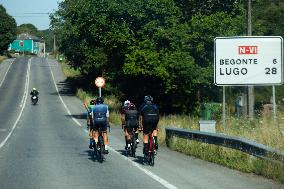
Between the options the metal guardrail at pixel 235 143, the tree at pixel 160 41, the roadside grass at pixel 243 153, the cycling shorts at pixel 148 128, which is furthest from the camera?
the tree at pixel 160 41

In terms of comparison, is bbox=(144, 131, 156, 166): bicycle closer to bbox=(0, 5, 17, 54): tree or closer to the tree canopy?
the tree canopy

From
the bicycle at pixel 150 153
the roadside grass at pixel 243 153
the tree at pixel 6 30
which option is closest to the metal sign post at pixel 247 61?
the roadside grass at pixel 243 153

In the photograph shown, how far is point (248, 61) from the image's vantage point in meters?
20.9

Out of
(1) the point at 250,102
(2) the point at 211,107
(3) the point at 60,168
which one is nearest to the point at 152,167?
(3) the point at 60,168

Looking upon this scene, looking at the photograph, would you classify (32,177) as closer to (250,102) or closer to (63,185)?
(63,185)

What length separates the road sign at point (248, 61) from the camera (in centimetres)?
2044

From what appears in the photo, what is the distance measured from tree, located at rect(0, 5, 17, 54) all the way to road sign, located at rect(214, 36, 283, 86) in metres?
127

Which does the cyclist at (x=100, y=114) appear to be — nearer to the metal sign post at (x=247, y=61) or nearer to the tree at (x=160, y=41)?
the metal sign post at (x=247, y=61)

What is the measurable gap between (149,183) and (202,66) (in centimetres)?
2918

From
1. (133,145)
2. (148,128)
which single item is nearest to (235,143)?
(148,128)

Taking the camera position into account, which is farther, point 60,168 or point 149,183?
point 60,168

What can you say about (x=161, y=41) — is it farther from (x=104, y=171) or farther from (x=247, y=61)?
(x=104, y=171)

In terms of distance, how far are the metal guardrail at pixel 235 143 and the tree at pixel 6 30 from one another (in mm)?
127194

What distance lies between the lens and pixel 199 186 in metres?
11.4
